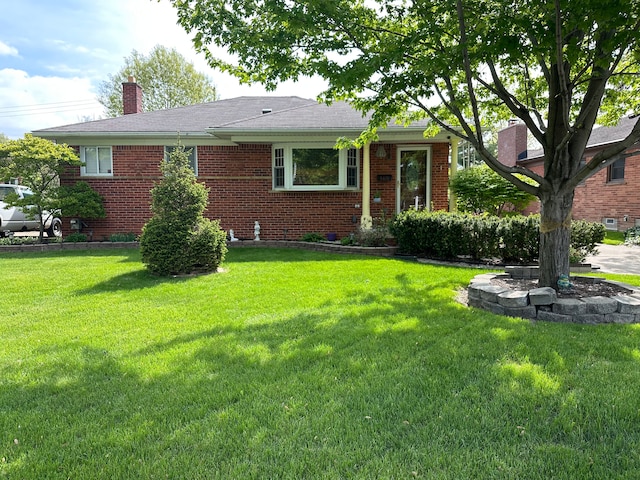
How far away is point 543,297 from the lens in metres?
4.23

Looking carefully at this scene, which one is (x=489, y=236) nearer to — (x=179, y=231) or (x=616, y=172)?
(x=179, y=231)

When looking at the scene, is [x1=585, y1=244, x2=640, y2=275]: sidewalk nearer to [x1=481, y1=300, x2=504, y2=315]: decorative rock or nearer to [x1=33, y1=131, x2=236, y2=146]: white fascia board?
[x1=481, y1=300, x2=504, y2=315]: decorative rock

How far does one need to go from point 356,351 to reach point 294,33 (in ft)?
11.8

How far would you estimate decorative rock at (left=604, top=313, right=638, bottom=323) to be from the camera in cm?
409

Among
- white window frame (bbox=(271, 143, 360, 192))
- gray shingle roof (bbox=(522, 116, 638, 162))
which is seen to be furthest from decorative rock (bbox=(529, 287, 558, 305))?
gray shingle roof (bbox=(522, 116, 638, 162))

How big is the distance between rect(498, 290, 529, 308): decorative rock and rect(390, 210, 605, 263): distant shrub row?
323 centimetres

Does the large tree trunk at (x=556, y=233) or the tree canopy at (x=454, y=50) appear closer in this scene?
the tree canopy at (x=454, y=50)

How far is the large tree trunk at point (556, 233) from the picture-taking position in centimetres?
471

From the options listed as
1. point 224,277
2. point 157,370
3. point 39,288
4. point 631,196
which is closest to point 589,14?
point 157,370

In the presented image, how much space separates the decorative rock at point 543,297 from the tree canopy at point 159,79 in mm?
32724

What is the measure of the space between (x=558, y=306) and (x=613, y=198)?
47.0 ft

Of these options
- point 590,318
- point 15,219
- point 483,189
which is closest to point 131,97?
point 15,219

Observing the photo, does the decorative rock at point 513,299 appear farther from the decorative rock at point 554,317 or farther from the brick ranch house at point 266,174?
the brick ranch house at point 266,174

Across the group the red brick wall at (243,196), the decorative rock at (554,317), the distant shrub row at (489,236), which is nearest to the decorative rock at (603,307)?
the decorative rock at (554,317)
